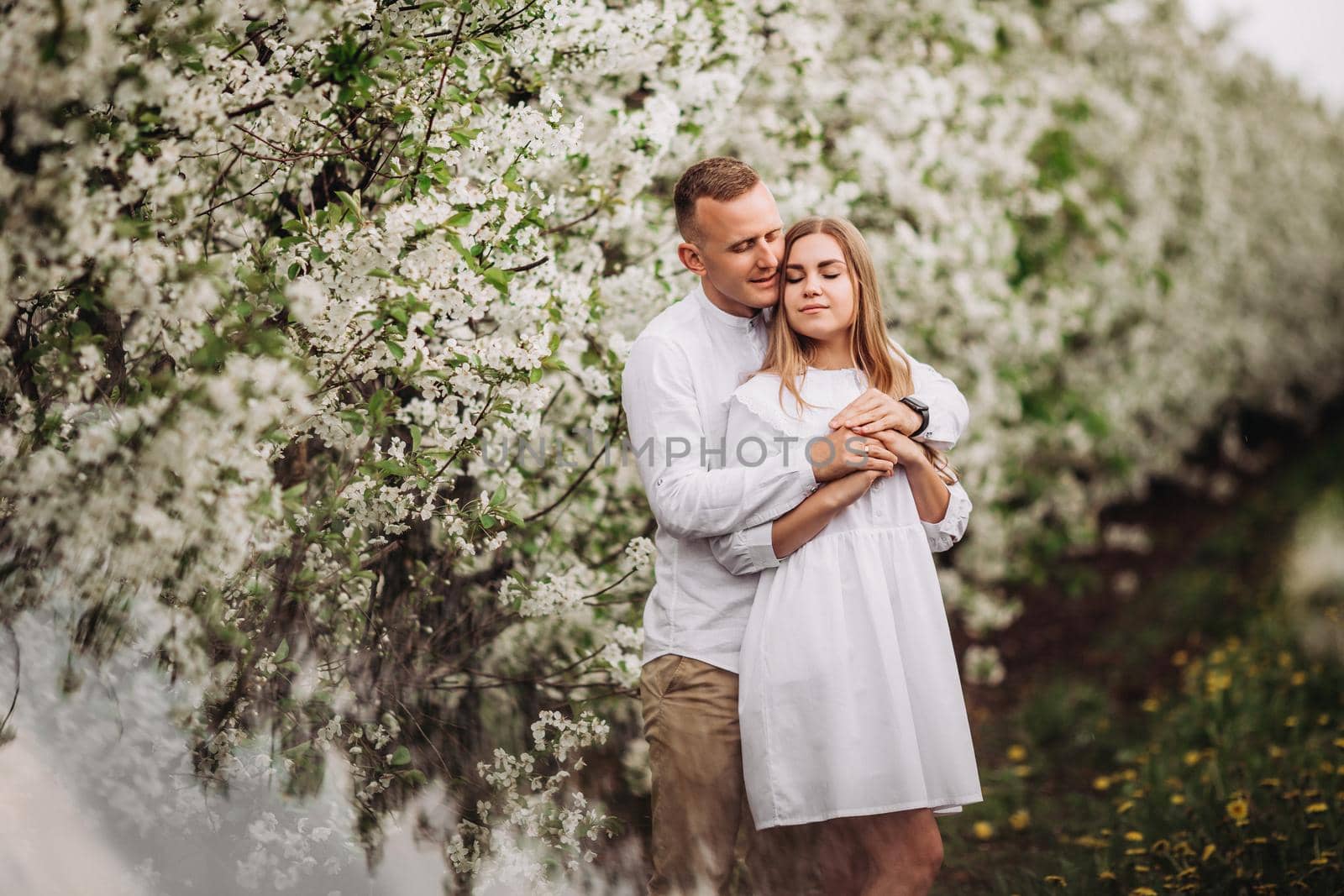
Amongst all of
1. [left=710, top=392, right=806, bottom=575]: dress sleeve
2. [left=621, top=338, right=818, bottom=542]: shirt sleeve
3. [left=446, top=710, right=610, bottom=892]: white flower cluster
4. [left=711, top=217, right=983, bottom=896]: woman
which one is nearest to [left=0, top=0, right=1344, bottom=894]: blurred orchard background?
[left=446, top=710, right=610, bottom=892]: white flower cluster

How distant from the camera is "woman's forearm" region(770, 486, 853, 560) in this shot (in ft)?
8.54

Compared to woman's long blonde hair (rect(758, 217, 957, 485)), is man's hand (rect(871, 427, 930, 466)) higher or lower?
lower

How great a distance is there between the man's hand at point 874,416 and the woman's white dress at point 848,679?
0.28ft

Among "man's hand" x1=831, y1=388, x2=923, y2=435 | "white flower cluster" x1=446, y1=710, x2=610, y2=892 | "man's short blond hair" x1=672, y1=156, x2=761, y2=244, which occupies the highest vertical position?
"man's short blond hair" x1=672, y1=156, x2=761, y2=244

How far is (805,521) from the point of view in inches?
103

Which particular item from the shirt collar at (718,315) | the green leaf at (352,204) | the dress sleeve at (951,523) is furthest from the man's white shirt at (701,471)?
the green leaf at (352,204)

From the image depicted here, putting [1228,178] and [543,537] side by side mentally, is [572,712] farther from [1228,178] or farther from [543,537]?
[1228,178]

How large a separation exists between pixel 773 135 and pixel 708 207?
2.05 m

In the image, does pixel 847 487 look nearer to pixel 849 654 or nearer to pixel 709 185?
pixel 849 654

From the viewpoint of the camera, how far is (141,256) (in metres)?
2.35

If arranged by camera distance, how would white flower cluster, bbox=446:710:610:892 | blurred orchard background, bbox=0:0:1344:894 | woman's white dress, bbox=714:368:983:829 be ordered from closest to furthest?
blurred orchard background, bbox=0:0:1344:894 → woman's white dress, bbox=714:368:983:829 → white flower cluster, bbox=446:710:610:892

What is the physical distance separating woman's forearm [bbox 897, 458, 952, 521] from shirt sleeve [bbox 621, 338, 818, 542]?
27 cm

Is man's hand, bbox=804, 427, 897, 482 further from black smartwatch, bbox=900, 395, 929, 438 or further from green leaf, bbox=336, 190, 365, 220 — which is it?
green leaf, bbox=336, 190, 365, 220

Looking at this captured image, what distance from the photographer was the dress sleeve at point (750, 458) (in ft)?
8.64
